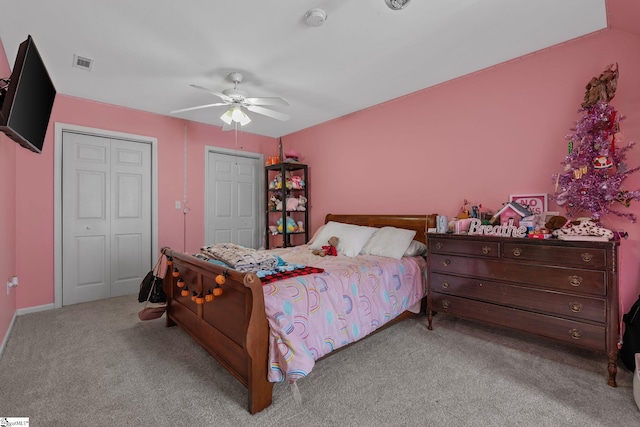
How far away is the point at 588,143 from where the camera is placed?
217 centimetres

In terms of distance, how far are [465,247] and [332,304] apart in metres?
1.29

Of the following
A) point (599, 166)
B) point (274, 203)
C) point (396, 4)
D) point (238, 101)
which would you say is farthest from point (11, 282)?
point (599, 166)

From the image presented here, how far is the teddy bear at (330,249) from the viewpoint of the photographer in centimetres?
321

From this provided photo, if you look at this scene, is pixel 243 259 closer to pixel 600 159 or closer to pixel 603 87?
pixel 600 159

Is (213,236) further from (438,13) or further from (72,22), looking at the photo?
(438,13)

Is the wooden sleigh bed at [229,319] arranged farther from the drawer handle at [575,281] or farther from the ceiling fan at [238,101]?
the ceiling fan at [238,101]

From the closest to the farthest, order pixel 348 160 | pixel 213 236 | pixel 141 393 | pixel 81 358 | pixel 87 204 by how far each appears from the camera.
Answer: pixel 141 393, pixel 81 358, pixel 87 204, pixel 348 160, pixel 213 236

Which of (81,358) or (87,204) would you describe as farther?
(87,204)

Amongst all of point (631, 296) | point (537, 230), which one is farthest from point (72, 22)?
point (631, 296)

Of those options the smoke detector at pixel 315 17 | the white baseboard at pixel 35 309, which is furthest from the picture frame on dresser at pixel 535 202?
the white baseboard at pixel 35 309

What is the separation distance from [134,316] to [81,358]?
911 mm

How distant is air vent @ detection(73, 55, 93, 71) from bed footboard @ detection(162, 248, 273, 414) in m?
1.96

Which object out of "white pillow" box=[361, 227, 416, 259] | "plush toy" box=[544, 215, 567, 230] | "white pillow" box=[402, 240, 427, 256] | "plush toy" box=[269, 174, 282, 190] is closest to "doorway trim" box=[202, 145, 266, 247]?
"plush toy" box=[269, 174, 282, 190]

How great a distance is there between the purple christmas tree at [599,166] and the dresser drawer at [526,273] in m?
0.49
